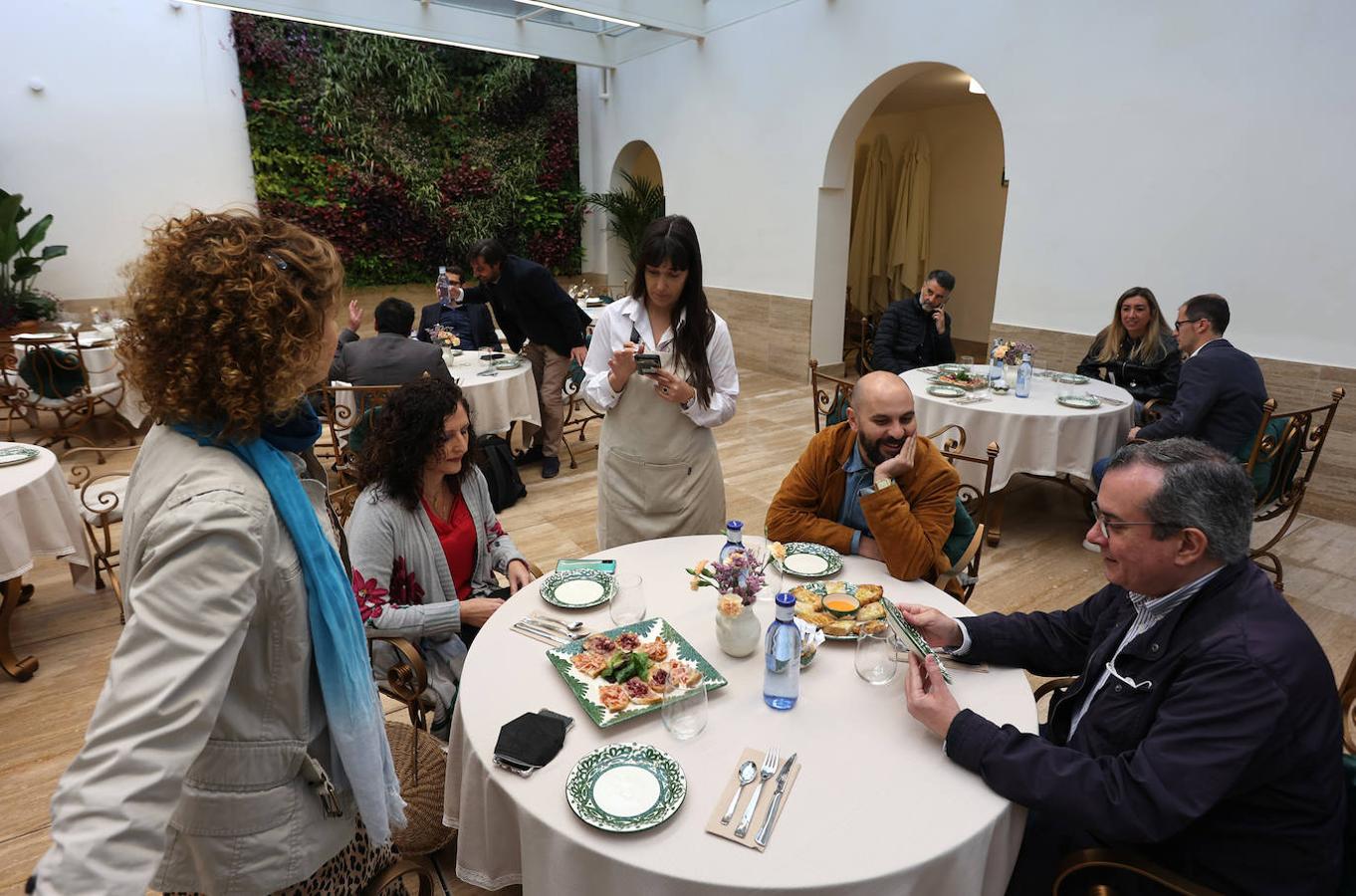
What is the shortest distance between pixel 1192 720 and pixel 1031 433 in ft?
10.5

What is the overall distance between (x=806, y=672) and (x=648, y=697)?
399mm

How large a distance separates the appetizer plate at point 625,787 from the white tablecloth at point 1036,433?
3359 mm

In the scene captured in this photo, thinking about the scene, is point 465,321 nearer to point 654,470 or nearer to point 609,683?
point 654,470

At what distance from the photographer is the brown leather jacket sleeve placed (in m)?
2.09

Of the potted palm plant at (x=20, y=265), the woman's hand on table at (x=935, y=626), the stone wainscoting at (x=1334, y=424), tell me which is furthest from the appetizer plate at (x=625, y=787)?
the potted palm plant at (x=20, y=265)

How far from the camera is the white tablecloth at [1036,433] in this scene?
414 cm

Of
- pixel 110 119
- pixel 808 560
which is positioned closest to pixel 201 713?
pixel 808 560

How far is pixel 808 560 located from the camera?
7.23 feet

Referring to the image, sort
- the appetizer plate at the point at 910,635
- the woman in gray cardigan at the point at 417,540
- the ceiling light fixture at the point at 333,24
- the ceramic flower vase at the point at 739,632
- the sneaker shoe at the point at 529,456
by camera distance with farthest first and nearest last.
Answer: the ceiling light fixture at the point at 333,24, the sneaker shoe at the point at 529,456, the woman in gray cardigan at the point at 417,540, the ceramic flower vase at the point at 739,632, the appetizer plate at the point at 910,635

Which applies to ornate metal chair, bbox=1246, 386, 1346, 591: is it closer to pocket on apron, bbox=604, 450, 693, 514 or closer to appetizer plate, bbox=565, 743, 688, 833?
pocket on apron, bbox=604, 450, 693, 514

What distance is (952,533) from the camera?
7.84 ft

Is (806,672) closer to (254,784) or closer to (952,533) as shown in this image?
(952,533)

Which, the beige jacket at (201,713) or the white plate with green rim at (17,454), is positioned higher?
the beige jacket at (201,713)

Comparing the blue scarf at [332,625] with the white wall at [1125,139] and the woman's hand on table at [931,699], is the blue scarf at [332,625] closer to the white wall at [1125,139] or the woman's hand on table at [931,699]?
the woman's hand on table at [931,699]
